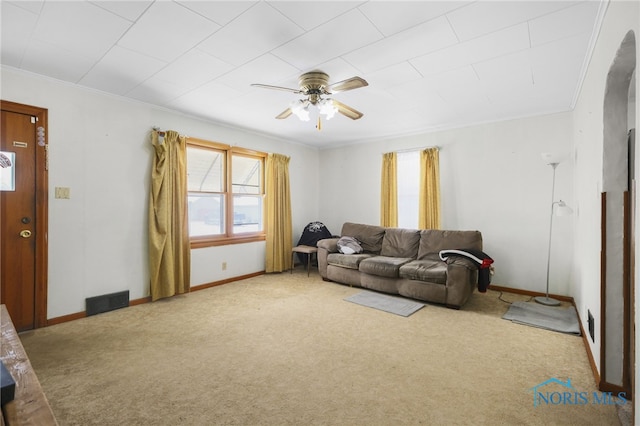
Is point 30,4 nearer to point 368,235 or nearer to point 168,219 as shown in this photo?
point 168,219

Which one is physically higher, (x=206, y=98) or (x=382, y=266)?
(x=206, y=98)

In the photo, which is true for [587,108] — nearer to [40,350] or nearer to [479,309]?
[479,309]

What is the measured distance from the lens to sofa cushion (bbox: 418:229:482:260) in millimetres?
4102

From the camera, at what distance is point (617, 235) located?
1.91 m

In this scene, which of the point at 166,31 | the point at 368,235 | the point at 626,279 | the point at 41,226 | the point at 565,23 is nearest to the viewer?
the point at 626,279

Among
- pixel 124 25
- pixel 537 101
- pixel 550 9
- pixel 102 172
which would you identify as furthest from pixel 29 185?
pixel 537 101

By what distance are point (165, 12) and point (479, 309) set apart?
13.8ft

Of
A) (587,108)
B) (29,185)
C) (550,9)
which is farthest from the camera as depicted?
(29,185)

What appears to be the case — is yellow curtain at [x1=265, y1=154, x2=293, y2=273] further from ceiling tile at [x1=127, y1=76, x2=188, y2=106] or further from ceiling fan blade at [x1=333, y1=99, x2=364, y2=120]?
ceiling fan blade at [x1=333, y1=99, x2=364, y2=120]

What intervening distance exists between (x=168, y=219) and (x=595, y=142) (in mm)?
4451

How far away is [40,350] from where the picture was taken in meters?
2.54

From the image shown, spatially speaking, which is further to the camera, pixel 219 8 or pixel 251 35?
pixel 251 35

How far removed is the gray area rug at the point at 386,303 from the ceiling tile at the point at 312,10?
297 centimetres

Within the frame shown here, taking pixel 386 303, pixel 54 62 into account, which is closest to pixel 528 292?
pixel 386 303
